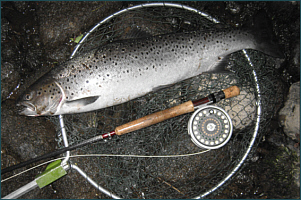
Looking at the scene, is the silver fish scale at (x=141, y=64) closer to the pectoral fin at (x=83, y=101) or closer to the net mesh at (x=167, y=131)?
the pectoral fin at (x=83, y=101)

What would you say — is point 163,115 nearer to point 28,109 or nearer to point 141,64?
point 141,64

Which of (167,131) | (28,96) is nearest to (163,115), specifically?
(167,131)

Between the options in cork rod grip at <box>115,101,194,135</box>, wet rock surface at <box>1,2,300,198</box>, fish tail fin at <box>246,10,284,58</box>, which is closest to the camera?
cork rod grip at <box>115,101,194,135</box>

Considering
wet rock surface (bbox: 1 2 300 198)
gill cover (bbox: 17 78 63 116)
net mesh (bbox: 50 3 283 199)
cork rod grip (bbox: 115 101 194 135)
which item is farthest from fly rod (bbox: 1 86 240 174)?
wet rock surface (bbox: 1 2 300 198)

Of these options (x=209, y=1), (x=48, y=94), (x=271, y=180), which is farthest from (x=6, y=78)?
(x=271, y=180)

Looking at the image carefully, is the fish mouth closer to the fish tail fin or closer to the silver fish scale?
the silver fish scale

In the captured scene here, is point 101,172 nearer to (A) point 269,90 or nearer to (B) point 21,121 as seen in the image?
(B) point 21,121

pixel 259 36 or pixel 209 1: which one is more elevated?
pixel 209 1
